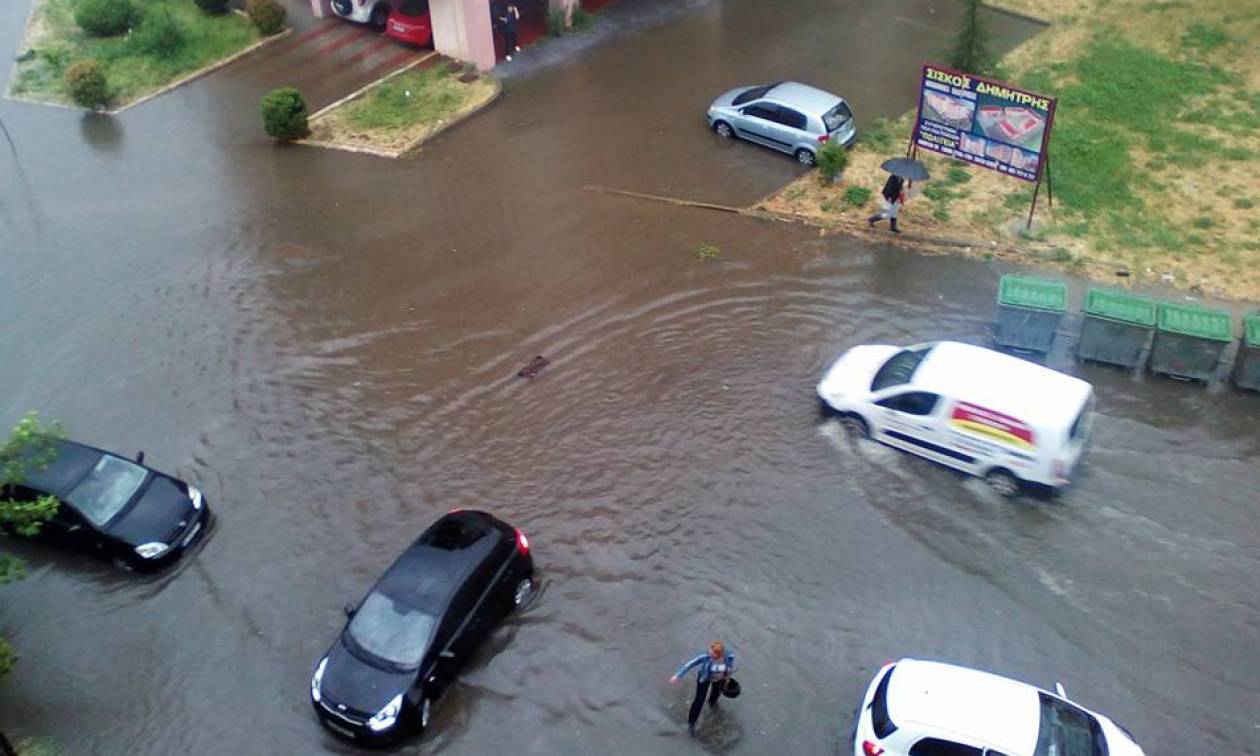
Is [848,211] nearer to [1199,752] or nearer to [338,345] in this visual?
[338,345]

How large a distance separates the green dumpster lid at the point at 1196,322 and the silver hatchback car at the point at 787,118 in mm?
7588

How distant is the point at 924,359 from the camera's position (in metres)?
14.6

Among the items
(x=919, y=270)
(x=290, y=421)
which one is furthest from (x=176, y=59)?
(x=919, y=270)

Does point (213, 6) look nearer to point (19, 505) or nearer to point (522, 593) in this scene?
point (19, 505)

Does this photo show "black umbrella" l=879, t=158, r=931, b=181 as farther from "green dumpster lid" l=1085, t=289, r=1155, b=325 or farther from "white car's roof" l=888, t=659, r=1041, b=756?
"white car's roof" l=888, t=659, r=1041, b=756

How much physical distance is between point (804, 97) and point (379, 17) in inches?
491

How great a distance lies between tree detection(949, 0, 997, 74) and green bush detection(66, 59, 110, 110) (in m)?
19.9

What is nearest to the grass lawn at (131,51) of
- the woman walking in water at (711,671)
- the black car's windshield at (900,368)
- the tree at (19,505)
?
the tree at (19,505)

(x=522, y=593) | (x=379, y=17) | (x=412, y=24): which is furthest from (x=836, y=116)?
(x=379, y=17)

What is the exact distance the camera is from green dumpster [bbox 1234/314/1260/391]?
585 inches

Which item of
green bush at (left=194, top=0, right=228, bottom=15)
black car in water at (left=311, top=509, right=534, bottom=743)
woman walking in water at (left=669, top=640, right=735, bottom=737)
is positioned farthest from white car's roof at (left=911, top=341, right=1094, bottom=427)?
green bush at (left=194, top=0, right=228, bottom=15)

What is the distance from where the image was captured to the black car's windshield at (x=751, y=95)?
21.7 m

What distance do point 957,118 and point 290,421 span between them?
1286cm

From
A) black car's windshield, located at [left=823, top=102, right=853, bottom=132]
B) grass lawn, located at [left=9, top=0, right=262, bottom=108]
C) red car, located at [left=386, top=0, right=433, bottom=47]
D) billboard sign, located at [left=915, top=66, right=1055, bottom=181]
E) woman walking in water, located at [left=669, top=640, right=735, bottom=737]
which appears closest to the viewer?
woman walking in water, located at [left=669, top=640, right=735, bottom=737]
